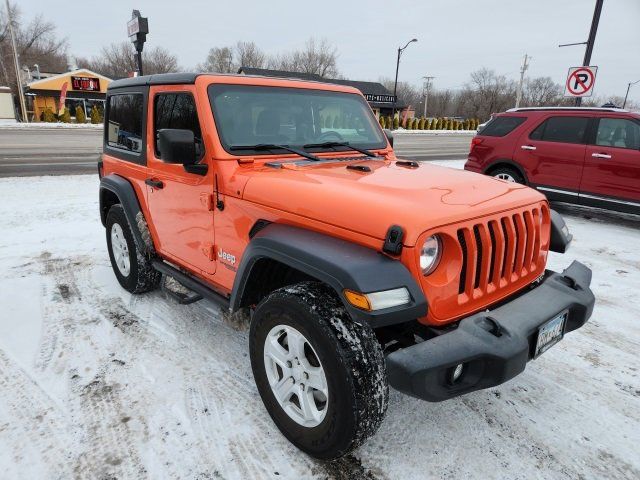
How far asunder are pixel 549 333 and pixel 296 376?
1.34 m

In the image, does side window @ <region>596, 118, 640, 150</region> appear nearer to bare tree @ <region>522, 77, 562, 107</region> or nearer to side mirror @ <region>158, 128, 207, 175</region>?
side mirror @ <region>158, 128, 207, 175</region>

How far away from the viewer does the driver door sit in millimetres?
3042

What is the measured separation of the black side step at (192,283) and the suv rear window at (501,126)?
6.78 m

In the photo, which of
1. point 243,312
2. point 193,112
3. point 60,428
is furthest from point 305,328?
point 193,112

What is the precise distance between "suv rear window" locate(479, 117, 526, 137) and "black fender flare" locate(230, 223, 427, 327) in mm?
7036

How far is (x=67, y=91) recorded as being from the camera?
4431 cm

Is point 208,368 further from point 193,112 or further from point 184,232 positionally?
point 193,112

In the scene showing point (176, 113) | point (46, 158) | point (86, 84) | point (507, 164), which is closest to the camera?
point (176, 113)

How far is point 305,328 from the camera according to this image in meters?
2.10

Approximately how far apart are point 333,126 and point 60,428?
274cm

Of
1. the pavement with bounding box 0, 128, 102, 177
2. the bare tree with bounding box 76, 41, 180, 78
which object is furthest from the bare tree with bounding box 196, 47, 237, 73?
the pavement with bounding box 0, 128, 102, 177

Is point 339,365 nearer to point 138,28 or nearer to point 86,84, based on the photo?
point 138,28

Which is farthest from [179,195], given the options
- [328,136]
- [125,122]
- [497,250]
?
[497,250]

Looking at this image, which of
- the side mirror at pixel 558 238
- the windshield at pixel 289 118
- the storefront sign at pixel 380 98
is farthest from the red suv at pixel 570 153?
the storefront sign at pixel 380 98
